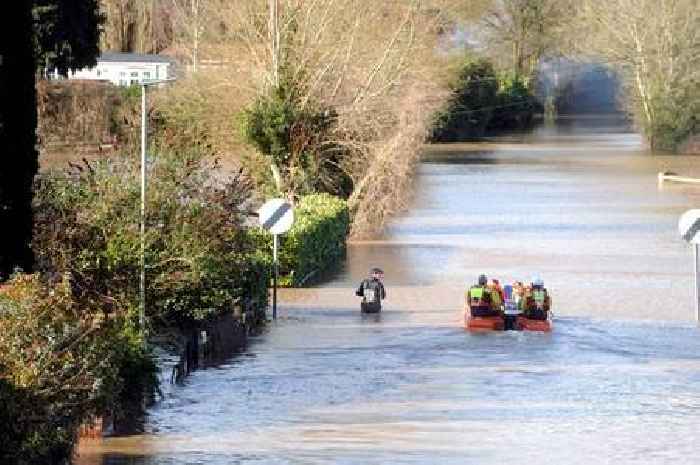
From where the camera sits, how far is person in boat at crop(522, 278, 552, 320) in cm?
2791

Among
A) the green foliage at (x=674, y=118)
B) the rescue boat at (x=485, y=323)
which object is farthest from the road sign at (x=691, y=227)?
the green foliage at (x=674, y=118)

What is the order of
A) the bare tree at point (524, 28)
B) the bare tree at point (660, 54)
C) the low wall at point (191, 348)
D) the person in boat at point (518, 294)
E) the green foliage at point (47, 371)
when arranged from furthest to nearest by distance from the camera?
the bare tree at point (524, 28)
the bare tree at point (660, 54)
the person in boat at point (518, 294)
the low wall at point (191, 348)
the green foliage at point (47, 371)

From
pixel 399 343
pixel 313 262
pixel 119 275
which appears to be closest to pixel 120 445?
pixel 119 275

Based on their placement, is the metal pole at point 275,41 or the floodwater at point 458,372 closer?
the floodwater at point 458,372

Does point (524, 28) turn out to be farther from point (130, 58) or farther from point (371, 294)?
point (371, 294)

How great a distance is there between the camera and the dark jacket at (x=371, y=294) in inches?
1158

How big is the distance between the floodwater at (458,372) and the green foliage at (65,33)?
5381mm

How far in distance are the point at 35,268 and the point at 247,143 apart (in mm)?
21047

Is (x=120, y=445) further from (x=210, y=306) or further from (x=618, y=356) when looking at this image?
(x=618, y=356)

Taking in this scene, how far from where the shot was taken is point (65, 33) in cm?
2831

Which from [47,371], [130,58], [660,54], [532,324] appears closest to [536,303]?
[532,324]

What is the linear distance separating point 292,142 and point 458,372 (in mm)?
19235

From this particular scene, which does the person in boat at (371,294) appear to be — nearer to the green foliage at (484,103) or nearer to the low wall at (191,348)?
the low wall at (191,348)

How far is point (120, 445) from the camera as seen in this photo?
17.8m
